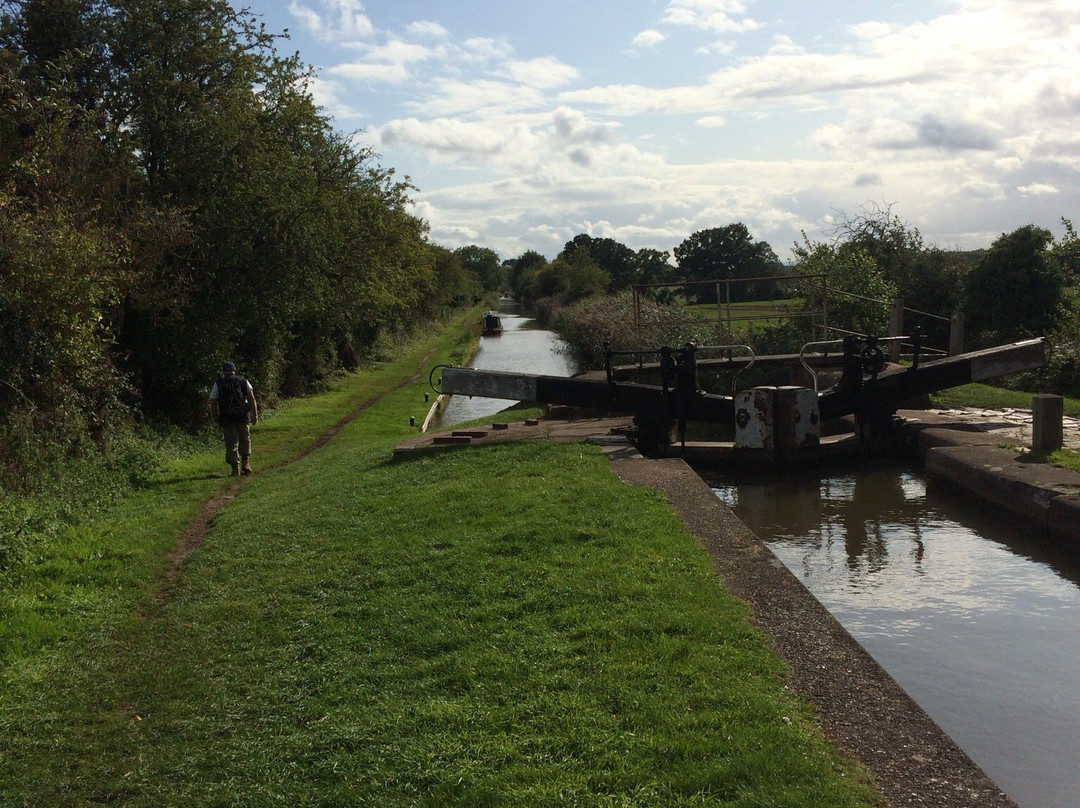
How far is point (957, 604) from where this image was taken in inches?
297

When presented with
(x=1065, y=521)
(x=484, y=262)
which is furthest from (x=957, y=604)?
(x=484, y=262)

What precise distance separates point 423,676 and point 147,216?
37.5 ft

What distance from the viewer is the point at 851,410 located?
13844 millimetres

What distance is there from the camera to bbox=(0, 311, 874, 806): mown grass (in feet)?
13.3

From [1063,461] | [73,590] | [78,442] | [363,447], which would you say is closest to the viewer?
[73,590]

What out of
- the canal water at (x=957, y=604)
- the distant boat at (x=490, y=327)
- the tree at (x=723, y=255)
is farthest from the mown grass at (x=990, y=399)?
the tree at (x=723, y=255)

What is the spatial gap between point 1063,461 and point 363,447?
9.38 m

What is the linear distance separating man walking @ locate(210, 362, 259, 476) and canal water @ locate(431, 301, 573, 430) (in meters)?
3.32

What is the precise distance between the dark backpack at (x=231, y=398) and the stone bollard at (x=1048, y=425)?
32.7ft

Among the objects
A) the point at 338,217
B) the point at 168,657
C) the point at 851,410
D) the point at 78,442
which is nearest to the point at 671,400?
the point at 851,410

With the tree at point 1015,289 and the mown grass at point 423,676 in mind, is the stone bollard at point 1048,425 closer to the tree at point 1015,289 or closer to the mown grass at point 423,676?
the mown grass at point 423,676

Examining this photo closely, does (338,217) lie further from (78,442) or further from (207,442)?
(78,442)

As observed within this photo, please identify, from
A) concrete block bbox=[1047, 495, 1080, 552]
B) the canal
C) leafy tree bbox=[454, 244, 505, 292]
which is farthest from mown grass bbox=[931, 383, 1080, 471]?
leafy tree bbox=[454, 244, 505, 292]

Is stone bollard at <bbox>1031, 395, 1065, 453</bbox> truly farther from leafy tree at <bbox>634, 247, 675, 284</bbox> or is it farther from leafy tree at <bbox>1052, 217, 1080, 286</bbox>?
leafy tree at <bbox>634, 247, 675, 284</bbox>
